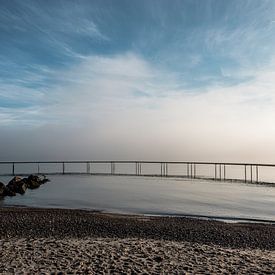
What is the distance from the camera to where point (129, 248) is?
25.5ft

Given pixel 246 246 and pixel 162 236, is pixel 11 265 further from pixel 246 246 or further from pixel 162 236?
pixel 246 246

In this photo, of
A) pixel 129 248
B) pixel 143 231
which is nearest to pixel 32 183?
pixel 143 231

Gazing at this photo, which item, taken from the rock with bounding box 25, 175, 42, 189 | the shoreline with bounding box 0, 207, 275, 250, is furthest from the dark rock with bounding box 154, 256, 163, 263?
the rock with bounding box 25, 175, 42, 189

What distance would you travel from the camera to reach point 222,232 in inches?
427

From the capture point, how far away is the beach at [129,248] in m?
6.30

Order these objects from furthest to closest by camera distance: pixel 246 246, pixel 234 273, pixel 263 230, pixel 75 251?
pixel 263 230, pixel 246 246, pixel 75 251, pixel 234 273

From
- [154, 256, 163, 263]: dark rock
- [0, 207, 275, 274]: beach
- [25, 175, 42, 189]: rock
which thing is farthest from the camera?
[25, 175, 42, 189]: rock

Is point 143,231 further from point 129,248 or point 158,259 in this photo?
point 158,259

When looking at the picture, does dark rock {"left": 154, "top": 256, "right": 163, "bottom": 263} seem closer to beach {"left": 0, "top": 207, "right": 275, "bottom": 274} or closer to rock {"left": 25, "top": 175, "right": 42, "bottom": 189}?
beach {"left": 0, "top": 207, "right": 275, "bottom": 274}

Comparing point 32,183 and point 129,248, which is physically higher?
point 129,248

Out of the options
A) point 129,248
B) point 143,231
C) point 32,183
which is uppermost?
point 129,248

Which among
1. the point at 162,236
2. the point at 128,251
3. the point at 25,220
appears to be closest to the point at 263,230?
the point at 162,236

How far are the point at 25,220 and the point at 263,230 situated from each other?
28.4ft

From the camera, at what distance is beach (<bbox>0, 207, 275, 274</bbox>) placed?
630 cm
